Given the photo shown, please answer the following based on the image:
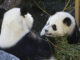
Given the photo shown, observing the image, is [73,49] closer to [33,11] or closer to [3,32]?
[3,32]

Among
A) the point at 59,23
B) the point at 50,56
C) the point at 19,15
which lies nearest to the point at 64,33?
the point at 59,23

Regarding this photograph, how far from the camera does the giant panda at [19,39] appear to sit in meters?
2.87

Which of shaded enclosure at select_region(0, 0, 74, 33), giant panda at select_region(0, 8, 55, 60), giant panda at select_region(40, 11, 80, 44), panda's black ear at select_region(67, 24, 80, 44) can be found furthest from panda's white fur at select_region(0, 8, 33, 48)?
shaded enclosure at select_region(0, 0, 74, 33)

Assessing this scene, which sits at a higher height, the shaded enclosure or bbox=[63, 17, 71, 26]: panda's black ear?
the shaded enclosure

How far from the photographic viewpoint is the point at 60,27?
370cm

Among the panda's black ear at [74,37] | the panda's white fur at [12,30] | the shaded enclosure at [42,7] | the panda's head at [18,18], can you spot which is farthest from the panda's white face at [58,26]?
the shaded enclosure at [42,7]

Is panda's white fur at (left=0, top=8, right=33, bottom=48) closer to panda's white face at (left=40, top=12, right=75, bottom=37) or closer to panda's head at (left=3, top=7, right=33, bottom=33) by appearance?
panda's head at (left=3, top=7, right=33, bottom=33)

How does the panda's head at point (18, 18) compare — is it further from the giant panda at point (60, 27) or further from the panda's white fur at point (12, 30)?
→ the giant panda at point (60, 27)

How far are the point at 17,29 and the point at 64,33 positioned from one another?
1.01m

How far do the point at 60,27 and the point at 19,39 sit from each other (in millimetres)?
1006

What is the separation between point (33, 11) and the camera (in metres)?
5.52

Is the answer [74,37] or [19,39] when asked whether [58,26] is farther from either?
[19,39]

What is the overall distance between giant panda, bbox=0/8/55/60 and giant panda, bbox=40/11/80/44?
2.32 ft

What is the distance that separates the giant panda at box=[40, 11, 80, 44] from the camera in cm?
365
